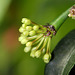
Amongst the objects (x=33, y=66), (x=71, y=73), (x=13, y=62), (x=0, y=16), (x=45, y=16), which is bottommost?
(x=33, y=66)

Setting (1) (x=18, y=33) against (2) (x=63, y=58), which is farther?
(1) (x=18, y=33)

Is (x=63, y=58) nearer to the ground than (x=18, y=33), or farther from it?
farther from it

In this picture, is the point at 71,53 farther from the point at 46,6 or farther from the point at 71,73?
the point at 46,6

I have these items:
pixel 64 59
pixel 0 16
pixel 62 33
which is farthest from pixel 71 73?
pixel 62 33

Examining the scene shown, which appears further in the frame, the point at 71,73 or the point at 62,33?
the point at 62,33

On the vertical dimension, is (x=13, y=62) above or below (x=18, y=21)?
below
